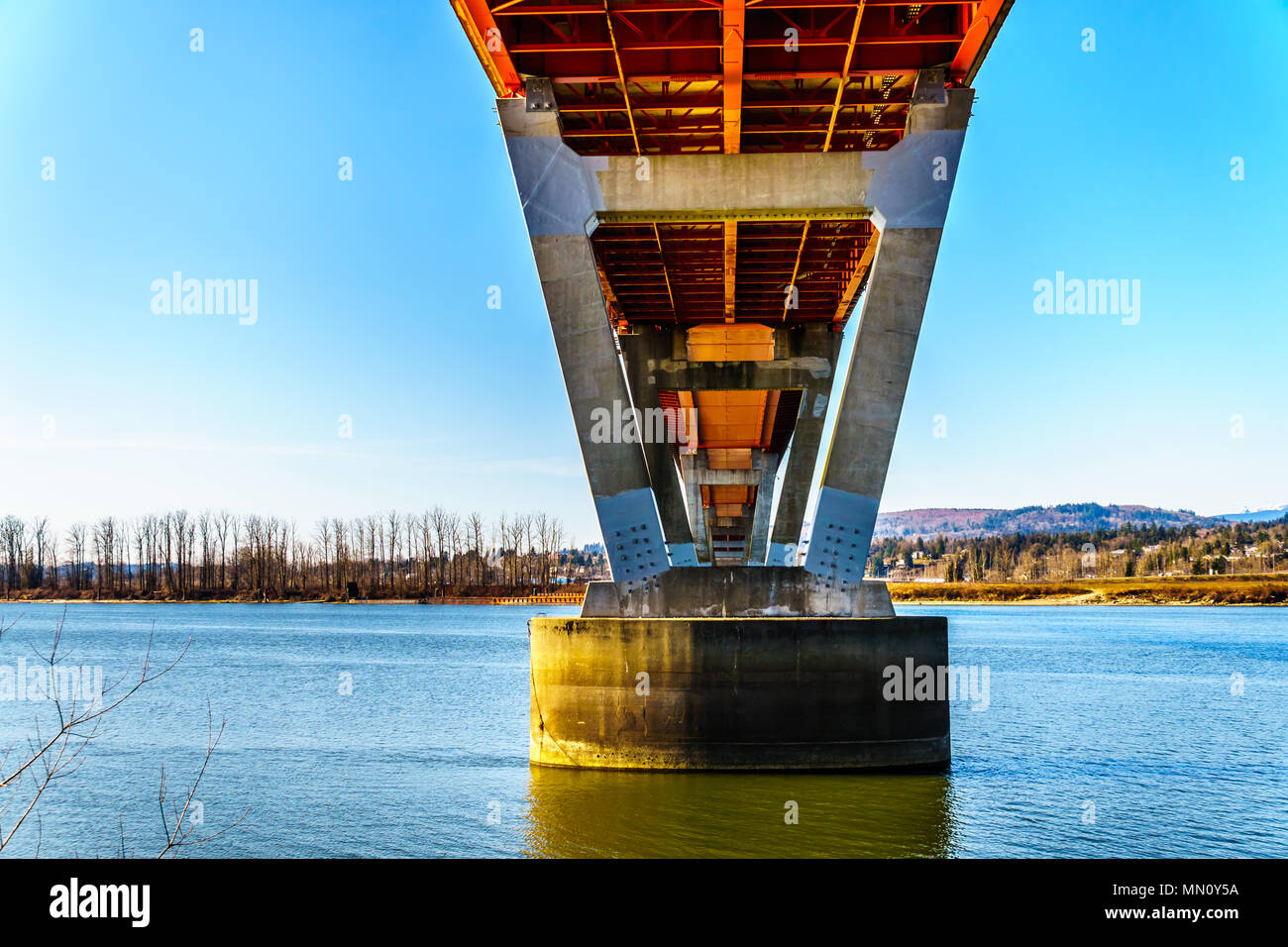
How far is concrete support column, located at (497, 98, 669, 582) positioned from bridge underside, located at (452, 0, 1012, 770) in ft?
0.11

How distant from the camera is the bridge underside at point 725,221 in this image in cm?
1591

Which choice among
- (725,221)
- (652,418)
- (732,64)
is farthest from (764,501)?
(732,64)

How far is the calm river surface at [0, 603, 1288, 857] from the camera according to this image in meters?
14.4

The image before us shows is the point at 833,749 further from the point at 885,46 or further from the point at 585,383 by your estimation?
the point at 885,46

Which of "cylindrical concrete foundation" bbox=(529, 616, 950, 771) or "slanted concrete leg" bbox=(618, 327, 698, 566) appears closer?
"cylindrical concrete foundation" bbox=(529, 616, 950, 771)

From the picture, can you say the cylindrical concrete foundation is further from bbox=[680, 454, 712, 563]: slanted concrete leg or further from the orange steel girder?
bbox=[680, 454, 712, 563]: slanted concrete leg

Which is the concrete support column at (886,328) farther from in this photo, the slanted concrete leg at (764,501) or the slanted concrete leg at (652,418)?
the slanted concrete leg at (764,501)

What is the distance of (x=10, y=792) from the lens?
1838 cm

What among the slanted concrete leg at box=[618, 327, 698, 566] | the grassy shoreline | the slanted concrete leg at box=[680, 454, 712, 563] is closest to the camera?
the slanted concrete leg at box=[618, 327, 698, 566]

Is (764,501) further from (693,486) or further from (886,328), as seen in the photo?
(886,328)

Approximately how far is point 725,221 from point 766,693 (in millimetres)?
8150

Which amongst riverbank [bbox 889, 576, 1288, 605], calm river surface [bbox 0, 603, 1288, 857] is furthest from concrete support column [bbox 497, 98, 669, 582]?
riverbank [bbox 889, 576, 1288, 605]

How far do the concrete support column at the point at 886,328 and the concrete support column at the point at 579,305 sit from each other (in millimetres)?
3108

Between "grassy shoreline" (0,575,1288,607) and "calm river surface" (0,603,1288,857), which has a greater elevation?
"calm river surface" (0,603,1288,857)
